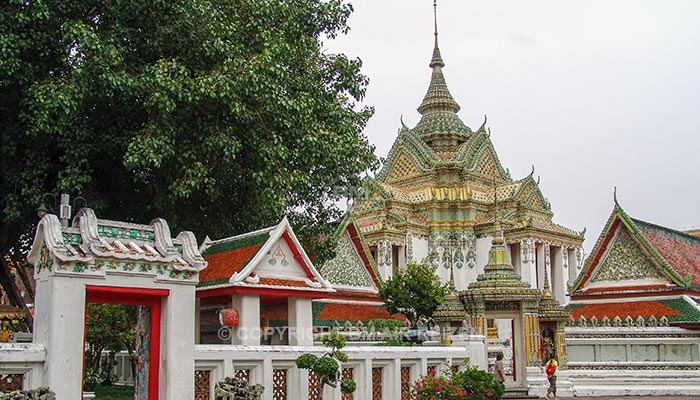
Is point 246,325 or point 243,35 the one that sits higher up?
point 243,35

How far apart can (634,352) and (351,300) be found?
8.53 m

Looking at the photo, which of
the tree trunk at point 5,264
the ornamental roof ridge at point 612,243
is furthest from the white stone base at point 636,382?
the tree trunk at point 5,264

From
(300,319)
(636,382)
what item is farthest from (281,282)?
(636,382)

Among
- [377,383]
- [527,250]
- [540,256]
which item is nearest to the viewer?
[377,383]

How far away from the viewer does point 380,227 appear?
3488 centimetres

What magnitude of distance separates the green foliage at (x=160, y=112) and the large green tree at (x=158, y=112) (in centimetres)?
3

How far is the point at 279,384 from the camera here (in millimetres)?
11000

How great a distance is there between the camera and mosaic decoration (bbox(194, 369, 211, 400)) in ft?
33.2

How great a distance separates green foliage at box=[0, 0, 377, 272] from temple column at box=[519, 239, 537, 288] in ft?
69.4

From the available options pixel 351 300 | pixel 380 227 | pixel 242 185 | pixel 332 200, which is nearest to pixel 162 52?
pixel 242 185

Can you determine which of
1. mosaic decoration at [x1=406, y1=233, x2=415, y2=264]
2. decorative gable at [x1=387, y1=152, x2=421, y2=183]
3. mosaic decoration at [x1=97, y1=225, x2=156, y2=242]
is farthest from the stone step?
decorative gable at [x1=387, y1=152, x2=421, y2=183]

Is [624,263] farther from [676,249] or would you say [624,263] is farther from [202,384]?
[202,384]

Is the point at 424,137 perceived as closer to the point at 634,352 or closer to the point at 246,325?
the point at 634,352

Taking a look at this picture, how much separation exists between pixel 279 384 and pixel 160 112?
537 cm
